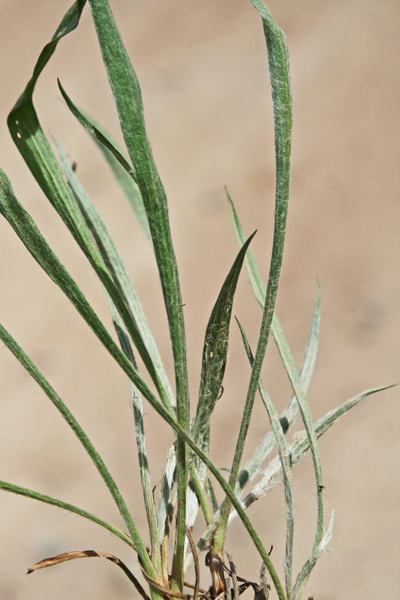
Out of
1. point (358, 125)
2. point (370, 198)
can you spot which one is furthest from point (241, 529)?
point (358, 125)

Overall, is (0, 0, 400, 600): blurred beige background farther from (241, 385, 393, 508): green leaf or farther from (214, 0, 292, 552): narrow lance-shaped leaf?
(214, 0, 292, 552): narrow lance-shaped leaf

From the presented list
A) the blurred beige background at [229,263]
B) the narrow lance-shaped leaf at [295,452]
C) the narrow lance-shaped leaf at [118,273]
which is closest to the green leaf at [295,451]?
the narrow lance-shaped leaf at [295,452]

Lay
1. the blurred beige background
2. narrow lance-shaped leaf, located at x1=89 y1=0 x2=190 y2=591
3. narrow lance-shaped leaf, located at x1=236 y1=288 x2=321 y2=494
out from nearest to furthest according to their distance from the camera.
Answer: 1. narrow lance-shaped leaf, located at x1=89 y1=0 x2=190 y2=591
2. narrow lance-shaped leaf, located at x1=236 y1=288 x2=321 y2=494
3. the blurred beige background

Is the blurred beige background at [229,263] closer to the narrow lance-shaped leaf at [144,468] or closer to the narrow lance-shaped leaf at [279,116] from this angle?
the narrow lance-shaped leaf at [144,468]

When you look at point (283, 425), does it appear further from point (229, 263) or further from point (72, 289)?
point (229, 263)

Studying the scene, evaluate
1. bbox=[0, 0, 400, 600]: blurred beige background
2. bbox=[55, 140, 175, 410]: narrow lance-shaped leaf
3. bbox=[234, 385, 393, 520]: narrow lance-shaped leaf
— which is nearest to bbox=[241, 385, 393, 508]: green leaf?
bbox=[234, 385, 393, 520]: narrow lance-shaped leaf

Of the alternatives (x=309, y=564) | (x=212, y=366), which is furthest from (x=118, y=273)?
(x=309, y=564)
